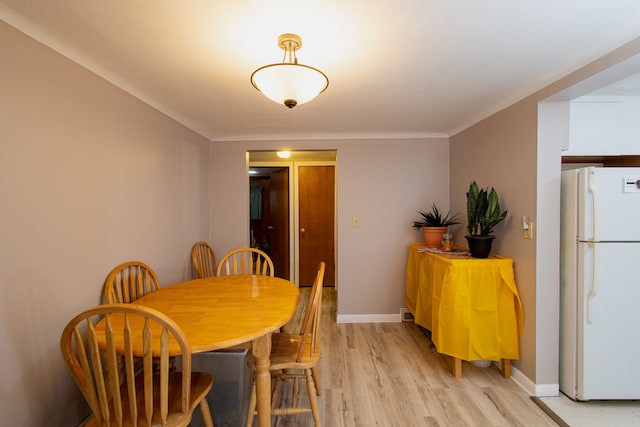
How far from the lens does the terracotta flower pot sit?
2846mm

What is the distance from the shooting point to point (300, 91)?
53.0 inches

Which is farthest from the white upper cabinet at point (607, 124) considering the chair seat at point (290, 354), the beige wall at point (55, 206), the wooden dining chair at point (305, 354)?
the beige wall at point (55, 206)

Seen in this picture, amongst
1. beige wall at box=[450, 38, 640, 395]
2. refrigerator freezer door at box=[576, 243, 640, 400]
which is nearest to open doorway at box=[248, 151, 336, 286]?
beige wall at box=[450, 38, 640, 395]

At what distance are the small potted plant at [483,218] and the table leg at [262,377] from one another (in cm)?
172

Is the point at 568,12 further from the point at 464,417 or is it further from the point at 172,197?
the point at 172,197

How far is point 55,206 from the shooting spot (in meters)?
1.45

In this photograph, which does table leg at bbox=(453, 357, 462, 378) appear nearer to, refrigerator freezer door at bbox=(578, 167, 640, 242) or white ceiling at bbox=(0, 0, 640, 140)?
refrigerator freezer door at bbox=(578, 167, 640, 242)

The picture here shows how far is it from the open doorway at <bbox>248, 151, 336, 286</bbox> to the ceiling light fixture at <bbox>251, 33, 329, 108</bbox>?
3.01 meters

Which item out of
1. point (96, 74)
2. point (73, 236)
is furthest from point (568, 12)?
point (73, 236)

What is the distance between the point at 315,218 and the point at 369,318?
6.03ft

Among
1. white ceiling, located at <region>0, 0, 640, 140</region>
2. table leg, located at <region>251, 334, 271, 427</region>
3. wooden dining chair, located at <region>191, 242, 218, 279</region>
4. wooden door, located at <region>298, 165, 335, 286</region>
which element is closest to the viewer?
white ceiling, located at <region>0, 0, 640, 140</region>

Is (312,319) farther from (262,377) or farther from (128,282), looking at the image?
(128,282)

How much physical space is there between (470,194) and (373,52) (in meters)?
1.42

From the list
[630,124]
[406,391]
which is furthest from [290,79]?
[630,124]
